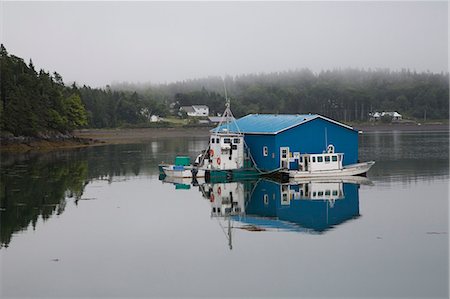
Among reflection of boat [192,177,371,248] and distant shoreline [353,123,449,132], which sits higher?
distant shoreline [353,123,449,132]

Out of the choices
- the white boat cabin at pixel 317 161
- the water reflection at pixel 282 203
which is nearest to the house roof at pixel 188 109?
the white boat cabin at pixel 317 161

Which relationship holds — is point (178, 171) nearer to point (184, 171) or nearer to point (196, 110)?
point (184, 171)

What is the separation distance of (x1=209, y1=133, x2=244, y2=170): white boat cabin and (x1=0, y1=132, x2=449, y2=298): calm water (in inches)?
68.9

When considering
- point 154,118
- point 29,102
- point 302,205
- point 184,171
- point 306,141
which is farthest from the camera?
point 154,118

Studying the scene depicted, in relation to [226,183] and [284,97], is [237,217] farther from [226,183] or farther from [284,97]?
[284,97]

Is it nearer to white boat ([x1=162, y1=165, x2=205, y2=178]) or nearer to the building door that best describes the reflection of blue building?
the building door

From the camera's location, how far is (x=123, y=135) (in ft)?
250

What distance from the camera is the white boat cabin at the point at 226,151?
28.5 meters

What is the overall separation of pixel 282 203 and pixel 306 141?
7.93m

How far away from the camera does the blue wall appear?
95.6 ft

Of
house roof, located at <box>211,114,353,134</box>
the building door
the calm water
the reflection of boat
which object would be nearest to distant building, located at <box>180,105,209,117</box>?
house roof, located at <box>211,114,353,134</box>

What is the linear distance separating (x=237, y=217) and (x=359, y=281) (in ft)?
24.2

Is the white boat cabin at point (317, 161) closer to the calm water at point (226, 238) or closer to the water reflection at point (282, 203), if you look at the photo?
the water reflection at point (282, 203)

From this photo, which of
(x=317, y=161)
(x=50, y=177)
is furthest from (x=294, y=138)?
(x=50, y=177)
